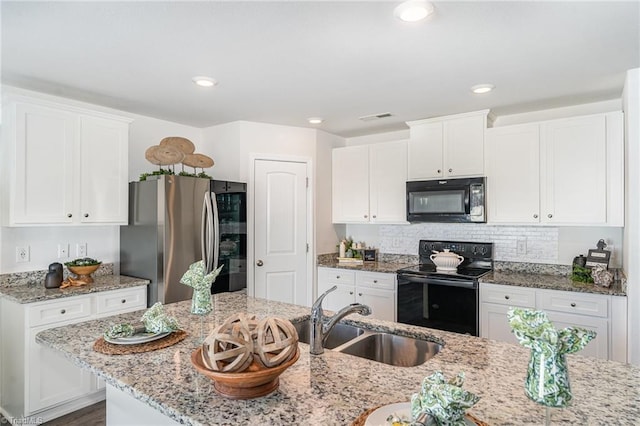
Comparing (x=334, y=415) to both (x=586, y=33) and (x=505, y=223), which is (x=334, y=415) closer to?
(x=586, y=33)

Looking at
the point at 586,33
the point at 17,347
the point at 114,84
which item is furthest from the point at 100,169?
the point at 586,33

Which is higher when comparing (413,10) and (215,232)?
(413,10)

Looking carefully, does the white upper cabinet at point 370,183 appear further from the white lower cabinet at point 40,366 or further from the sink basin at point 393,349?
the white lower cabinet at point 40,366

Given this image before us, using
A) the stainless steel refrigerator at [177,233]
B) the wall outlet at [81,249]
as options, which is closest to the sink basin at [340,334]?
the stainless steel refrigerator at [177,233]

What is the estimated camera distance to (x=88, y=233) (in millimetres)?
3270

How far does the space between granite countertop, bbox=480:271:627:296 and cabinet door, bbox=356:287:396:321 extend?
910mm

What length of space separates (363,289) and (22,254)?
2.97 m

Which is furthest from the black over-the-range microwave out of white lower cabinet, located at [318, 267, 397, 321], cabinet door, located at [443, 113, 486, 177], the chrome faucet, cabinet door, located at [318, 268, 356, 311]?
the chrome faucet

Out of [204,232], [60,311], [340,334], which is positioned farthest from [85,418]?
[340,334]

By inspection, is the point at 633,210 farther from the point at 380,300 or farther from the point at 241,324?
the point at 241,324

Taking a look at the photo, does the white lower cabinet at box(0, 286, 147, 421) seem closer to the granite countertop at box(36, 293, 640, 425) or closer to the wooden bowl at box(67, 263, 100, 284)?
the wooden bowl at box(67, 263, 100, 284)

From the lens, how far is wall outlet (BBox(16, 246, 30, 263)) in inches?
113

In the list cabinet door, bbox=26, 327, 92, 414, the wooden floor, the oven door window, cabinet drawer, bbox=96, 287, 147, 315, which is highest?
the oven door window

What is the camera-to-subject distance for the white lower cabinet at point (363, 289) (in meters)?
3.72
